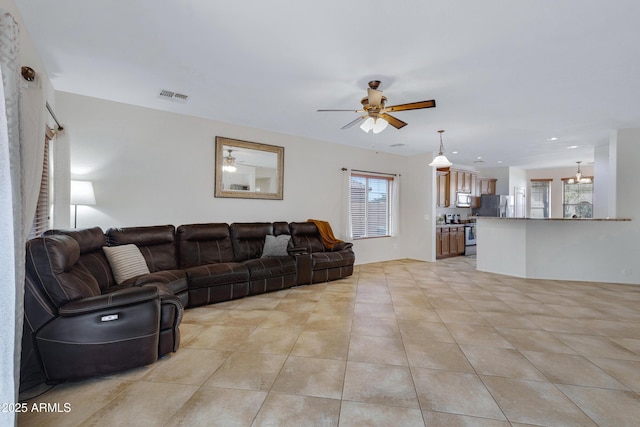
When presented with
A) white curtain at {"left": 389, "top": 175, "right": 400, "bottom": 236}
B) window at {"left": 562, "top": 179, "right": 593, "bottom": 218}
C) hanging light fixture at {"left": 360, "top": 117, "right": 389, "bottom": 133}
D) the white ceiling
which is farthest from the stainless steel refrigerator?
hanging light fixture at {"left": 360, "top": 117, "right": 389, "bottom": 133}

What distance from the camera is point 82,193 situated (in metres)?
3.38

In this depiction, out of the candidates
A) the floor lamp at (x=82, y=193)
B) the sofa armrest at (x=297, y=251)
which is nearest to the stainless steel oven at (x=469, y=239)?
Answer: the sofa armrest at (x=297, y=251)

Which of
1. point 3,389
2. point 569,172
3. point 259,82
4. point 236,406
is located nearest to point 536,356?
point 236,406

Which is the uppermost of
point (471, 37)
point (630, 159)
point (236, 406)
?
point (471, 37)

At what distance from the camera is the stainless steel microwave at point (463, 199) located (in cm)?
802

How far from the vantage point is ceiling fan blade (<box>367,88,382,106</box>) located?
3.04 meters

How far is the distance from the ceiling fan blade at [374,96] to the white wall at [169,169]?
2.56 m

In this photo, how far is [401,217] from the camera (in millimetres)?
7258

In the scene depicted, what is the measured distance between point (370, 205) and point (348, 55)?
437cm

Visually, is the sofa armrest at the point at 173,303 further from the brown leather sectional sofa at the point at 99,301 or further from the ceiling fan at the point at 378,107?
the ceiling fan at the point at 378,107

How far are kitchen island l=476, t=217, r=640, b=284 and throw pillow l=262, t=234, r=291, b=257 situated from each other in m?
4.26

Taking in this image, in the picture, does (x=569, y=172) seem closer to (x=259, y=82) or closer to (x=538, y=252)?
(x=538, y=252)

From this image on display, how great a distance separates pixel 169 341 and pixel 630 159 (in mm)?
7276

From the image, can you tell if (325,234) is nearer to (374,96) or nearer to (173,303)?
(374,96)
